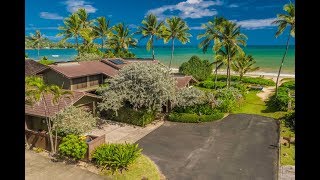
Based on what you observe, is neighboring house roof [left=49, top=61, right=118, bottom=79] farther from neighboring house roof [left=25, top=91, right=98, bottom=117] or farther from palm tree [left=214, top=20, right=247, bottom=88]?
palm tree [left=214, top=20, right=247, bottom=88]

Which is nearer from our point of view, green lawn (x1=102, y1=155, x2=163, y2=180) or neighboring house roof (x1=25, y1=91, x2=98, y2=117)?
green lawn (x1=102, y1=155, x2=163, y2=180)

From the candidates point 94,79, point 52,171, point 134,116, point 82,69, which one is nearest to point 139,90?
point 134,116

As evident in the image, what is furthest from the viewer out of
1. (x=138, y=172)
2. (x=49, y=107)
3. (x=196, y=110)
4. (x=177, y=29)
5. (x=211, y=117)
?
(x=177, y=29)

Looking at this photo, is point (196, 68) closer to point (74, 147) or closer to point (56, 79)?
point (56, 79)

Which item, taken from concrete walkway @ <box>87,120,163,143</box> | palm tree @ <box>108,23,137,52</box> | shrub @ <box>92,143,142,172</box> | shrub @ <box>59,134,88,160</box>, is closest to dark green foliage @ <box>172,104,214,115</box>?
concrete walkway @ <box>87,120,163,143</box>

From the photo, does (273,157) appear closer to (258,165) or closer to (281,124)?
(258,165)
